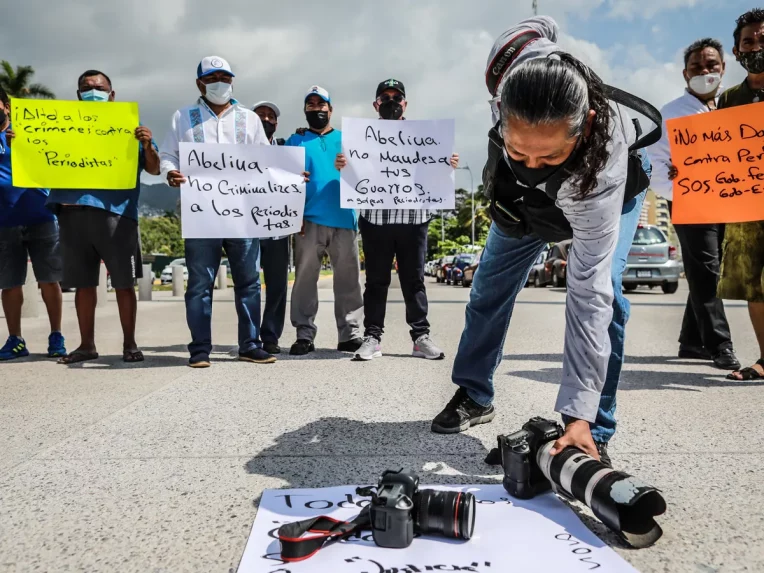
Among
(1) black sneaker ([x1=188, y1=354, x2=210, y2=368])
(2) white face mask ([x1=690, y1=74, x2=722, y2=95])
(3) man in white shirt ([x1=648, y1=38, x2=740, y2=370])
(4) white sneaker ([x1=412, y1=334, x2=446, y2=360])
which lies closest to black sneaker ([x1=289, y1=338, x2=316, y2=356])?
(1) black sneaker ([x1=188, y1=354, x2=210, y2=368])

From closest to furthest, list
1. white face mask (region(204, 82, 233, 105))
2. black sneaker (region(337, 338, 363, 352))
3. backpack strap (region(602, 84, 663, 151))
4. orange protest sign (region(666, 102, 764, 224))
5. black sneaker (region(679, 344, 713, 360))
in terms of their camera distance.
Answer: backpack strap (region(602, 84, 663, 151)), orange protest sign (region(666, 102, 764, 224)), white face mask (region(204, 82, 233, 105)), black sneaker (region(679, 344, 713, 360)), black sneaker (region(337, 338, 363, 352))

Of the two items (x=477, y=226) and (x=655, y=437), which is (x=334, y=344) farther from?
(x=477, y=226)

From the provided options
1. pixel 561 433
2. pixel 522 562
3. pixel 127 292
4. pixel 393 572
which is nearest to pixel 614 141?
pixel 561 433

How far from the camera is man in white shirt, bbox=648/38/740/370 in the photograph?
4.30 meters

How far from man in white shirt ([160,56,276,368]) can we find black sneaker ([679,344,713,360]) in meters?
3.23

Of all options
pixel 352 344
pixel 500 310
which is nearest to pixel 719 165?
pixel 500 310

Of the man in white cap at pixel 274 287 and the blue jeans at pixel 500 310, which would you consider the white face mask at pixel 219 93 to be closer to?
the man in white cap at pixel 274 287

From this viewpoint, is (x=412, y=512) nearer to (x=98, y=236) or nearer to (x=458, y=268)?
(x=98, y=236)

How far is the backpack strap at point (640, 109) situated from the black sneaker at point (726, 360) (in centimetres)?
313

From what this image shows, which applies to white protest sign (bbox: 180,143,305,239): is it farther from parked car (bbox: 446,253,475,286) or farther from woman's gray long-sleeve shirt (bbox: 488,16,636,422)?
parked car (bbox: 446,253,475,286)

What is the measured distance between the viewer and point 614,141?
181 centimetres

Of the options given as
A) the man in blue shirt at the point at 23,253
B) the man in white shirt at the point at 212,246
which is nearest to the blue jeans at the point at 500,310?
the man in white shirt at the point at 212,246

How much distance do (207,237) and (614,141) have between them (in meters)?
3.50

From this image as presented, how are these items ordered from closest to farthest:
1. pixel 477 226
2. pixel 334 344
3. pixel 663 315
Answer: pixel 334 344, pixel 663 315, pixel 477 226
